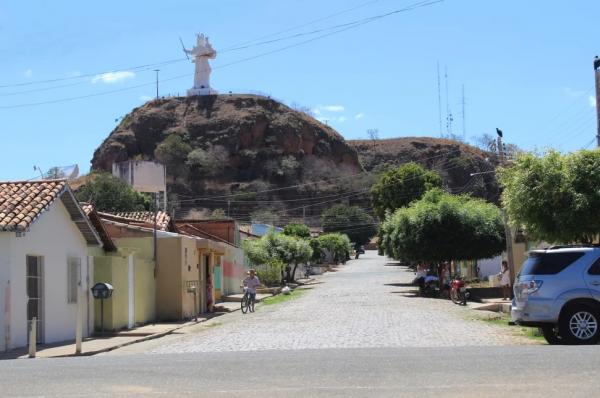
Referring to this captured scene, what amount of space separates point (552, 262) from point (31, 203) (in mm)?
12710

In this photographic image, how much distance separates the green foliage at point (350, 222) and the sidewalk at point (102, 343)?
96.7 meters

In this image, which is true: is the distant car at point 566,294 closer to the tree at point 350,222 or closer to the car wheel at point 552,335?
the car wheel at point 552,335

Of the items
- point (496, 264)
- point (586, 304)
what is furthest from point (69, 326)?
point (496, 264)

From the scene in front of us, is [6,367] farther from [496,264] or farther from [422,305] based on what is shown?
[496,264]

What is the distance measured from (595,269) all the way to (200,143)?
13112cm

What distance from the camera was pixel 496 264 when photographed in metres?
53.8

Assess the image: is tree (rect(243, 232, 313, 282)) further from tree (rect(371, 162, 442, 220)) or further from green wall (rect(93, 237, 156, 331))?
green wall (rect(93, 237, 156, 331))

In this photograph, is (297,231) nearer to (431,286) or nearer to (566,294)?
(431,286)

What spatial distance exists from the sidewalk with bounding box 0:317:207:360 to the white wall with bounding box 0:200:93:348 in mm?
574

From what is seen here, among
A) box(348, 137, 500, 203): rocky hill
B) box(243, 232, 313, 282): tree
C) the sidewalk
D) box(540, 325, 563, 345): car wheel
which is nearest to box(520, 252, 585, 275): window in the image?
box(540, 325, 563, 345): car wheel

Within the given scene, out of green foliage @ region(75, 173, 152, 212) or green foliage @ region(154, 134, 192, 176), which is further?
green foliage @ region(154, 134, 192, 176)

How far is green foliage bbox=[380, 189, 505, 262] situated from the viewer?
4125cm

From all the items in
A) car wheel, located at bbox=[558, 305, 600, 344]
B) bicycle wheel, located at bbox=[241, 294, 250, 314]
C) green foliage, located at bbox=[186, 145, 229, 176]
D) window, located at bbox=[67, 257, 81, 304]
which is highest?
green foliage, located at bbox=[186, 145, 229, 176]

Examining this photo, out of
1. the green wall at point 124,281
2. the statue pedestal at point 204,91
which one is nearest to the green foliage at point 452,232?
the green wall at point 124,281
